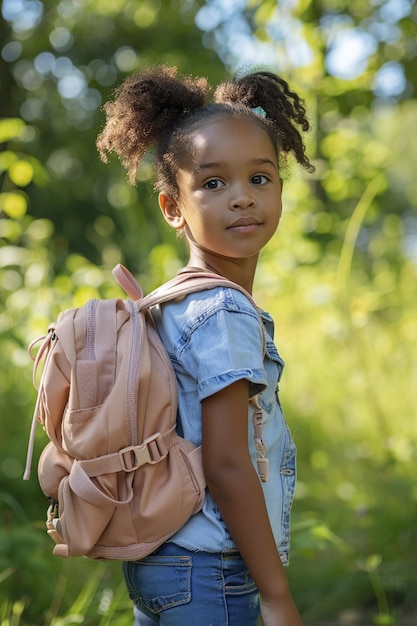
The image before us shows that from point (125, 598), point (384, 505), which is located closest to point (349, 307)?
point (384, 505)

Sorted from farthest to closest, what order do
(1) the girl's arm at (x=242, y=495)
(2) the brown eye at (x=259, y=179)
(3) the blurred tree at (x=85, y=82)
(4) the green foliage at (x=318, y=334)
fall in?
(3) the blurred tree at (x=85, y=82) < (4) the green foliage at (x=318, y=334) < (2) the brown eye at (x=259, y=179) < (1) the girl's arm at (x=242, y=495)

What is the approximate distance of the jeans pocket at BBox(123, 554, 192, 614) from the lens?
172cm

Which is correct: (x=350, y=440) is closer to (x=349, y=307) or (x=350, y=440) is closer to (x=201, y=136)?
(x=349, y=307)

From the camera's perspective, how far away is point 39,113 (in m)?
12.9

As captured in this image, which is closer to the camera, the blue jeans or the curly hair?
the blue jeans

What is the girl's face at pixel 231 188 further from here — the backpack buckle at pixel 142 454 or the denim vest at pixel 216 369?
the backpack buckle at pixel 142 454

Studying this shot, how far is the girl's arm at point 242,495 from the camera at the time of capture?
1666 millimetres

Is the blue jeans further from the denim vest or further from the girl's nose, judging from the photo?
the girl's nose

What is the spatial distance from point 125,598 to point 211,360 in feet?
4.59

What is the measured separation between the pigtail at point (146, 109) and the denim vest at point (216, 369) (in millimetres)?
428

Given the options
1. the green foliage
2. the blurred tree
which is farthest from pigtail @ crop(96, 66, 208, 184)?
the blurred tree

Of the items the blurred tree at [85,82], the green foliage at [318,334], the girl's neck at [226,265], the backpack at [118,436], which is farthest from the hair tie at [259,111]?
the blurred tree at [85,82]

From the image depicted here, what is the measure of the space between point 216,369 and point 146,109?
2.21 ft

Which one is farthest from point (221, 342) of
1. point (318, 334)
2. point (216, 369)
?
point (318, 334)
